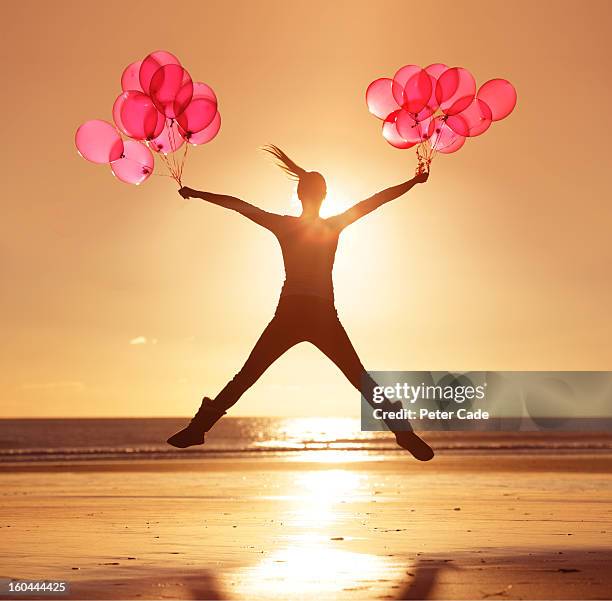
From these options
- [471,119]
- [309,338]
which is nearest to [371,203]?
[309,338]

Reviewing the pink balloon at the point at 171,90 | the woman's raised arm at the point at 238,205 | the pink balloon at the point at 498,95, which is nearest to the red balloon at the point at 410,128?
the pink balloon at the point at 498,95

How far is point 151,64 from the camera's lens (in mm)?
11109

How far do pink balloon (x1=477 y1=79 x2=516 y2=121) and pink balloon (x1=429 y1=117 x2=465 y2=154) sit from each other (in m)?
0.47

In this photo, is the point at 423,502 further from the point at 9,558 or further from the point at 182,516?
the point at 9,558

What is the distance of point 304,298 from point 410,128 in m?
2.42

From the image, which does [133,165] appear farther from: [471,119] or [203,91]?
[471,119]

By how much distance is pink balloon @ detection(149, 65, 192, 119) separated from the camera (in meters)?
Result: 11.0

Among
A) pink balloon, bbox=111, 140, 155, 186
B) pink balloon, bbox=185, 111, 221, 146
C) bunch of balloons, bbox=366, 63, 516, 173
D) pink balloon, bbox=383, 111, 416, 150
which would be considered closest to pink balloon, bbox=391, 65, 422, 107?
bunch of balloons, bbox=366, 63, 516, 173

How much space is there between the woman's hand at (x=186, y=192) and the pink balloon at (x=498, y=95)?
10.5 feet

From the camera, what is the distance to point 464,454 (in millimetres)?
41781

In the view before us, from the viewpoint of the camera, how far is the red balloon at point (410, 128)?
11945mm

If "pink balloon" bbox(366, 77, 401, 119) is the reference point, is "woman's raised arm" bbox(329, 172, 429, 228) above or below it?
below

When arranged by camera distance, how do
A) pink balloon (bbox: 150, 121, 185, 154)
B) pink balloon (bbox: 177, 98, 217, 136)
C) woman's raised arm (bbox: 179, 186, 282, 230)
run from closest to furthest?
woman's raised arm (bbox: 179, 186, 282, 230), pink balloon (bbox: 177, 98, 217, 136), pink balloon (bbox: 150, 121, 185, 154)

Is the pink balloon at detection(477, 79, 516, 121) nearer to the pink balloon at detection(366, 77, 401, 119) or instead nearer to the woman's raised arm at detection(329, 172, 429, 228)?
the pink balloon at detection(366, 77, 401, 119)
